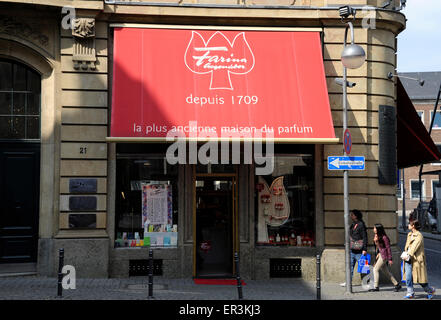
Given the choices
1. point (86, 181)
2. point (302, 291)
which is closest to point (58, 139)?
point (86, 181)

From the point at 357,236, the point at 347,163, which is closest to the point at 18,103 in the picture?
the point at 347,163

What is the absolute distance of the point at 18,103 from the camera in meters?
15.3

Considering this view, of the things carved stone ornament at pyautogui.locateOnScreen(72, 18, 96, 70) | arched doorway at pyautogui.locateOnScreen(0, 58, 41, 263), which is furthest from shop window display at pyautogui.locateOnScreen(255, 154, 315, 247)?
arched doorway at pyautogui.locateOnScreen(0, 58, 41, 263)

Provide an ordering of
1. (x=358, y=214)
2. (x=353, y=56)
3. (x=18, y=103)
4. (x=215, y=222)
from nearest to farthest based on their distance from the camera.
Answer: (x=353, y=56) < (x=358, y=214) < (x=18, y=103) < (x=215, y=222)

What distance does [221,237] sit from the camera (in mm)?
15641

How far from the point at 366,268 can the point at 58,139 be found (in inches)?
350

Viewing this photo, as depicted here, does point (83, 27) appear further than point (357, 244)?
Yes

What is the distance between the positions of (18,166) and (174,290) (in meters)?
5.62

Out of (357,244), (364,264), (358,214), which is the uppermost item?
(358,214)

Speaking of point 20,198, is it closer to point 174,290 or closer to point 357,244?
point 174,290

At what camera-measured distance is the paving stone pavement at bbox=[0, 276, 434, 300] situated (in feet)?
41.0

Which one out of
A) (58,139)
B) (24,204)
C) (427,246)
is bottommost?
(427,246)

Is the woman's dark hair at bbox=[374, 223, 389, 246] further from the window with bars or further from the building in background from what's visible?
the building in background

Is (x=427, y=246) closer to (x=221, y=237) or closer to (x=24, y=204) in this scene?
(x=221, y=237)
